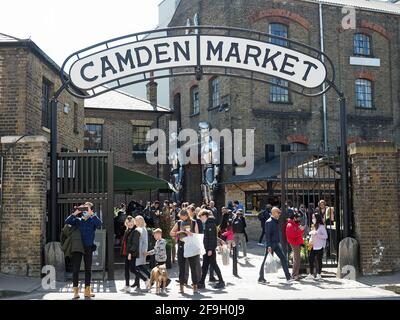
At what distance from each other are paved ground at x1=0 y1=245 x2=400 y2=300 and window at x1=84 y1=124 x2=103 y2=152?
1797 centimetres

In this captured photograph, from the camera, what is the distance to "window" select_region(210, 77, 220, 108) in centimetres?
2550

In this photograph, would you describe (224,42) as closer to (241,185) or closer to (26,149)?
(26,149)

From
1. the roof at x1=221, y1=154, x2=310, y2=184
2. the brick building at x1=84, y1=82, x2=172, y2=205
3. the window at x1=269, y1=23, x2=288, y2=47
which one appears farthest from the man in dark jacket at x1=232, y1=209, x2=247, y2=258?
the brick building at x1=84, y1=82, x2=172, y2=205

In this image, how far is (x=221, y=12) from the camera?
79.0 feet

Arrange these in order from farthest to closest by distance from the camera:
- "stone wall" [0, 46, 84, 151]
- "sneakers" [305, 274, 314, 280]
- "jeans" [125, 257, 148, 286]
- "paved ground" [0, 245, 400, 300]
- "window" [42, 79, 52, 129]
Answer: "window" [42, 79, 52, 129]
"stone wall" [0, 46, 84, 151]
"sneakers" [305, 274, 314, 280]
"jeans" [125, 257, 148, 286]
"paved ground" [0, 245, 400, 300]

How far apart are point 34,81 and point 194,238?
20.7ft

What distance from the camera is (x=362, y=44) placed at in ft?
85.2

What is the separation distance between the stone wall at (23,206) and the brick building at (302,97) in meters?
11.5

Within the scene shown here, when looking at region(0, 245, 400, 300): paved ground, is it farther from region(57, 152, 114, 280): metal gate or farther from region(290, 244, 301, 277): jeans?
region(57, 152, 114, 280): metal gate

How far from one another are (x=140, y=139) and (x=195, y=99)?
428 centimetres
